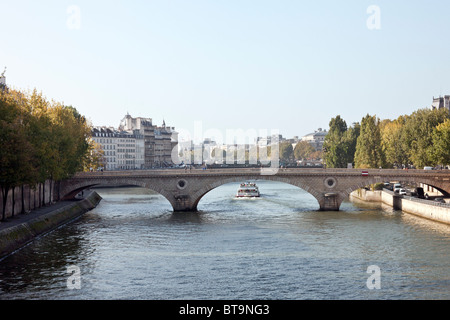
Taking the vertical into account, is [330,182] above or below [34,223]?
above

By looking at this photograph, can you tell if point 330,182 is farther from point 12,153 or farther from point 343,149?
point 343,149

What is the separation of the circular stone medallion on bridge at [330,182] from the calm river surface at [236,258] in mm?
6697

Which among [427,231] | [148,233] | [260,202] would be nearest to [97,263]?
[148,233]

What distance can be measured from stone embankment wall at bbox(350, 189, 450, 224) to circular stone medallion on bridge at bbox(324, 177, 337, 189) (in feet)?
32.2

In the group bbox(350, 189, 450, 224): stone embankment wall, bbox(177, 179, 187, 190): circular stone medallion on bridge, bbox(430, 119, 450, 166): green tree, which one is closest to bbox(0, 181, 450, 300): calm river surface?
bbox(350, 189, 450, 224): stone embankment wall

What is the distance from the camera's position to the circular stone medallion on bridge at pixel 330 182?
278 feet

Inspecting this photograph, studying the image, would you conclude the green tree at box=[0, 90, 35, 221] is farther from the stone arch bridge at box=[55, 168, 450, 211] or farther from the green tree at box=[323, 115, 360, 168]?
the green tree at box=[323, 115, 360, 168]

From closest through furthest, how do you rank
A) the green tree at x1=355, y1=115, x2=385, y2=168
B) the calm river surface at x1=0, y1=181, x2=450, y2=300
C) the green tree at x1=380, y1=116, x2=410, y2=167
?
the calm river surface at x1=0, y1=181, x2=450, y2=300
the green tree at x1=355, y1=115, x2=385, y2=168
the green tree at x1=380, y1=116, x2=410, y2=167

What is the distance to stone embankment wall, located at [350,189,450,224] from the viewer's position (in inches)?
2724

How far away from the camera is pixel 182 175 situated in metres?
85.3

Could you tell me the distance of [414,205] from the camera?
259 feet

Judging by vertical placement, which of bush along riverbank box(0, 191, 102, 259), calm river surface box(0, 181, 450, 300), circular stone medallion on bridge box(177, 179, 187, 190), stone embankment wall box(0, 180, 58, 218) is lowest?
calm river surface box(0, 181, 450, 300)

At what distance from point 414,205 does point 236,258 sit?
37382mm

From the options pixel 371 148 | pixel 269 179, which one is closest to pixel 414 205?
pixel 269 179
